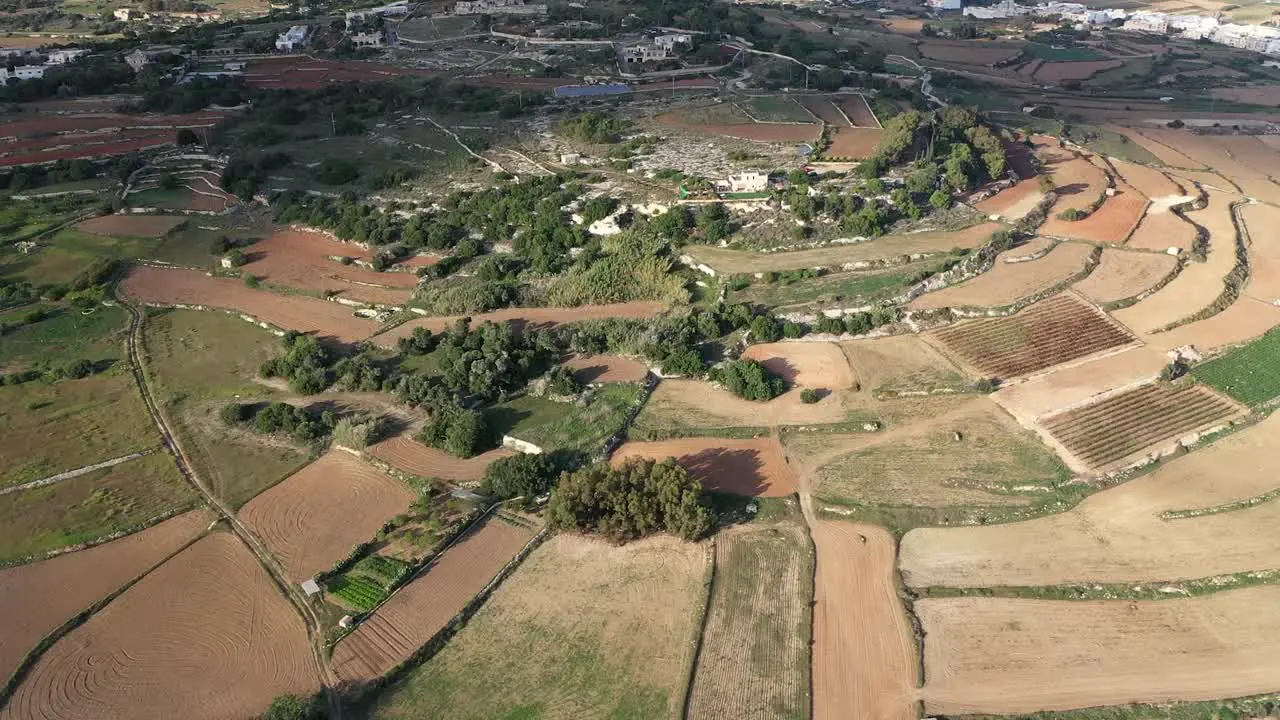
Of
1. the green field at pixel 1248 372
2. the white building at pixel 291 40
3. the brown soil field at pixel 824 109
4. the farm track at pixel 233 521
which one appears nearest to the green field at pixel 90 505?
the farm track at pixel 233 521

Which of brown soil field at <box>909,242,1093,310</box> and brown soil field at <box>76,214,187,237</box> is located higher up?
brown soil field at <box>76,214,187,237</box>

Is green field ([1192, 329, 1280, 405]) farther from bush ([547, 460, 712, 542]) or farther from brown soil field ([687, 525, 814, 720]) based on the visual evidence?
bush ([547, 460, 712, 542])

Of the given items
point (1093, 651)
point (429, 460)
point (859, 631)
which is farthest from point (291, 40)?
point (1093, 651)

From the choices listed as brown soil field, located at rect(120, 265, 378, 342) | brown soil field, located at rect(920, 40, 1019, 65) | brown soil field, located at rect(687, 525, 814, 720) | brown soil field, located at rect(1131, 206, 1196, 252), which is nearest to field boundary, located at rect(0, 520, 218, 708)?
brown soil field, located at rect(120, 265, 378, 342)

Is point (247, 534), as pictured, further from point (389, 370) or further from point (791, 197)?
point (791, 197)

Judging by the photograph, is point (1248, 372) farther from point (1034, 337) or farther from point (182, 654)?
point (182, 654)

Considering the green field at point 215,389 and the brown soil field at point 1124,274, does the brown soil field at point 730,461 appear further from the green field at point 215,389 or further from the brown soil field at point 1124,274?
the brown soil field at point 1124,274
